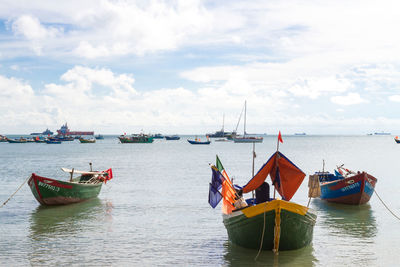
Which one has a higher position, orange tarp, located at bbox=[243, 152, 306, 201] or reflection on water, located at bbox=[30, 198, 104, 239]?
Result: orange tarp, located at bbox=[243, 152, 306, 201]

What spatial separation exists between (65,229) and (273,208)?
11.4m

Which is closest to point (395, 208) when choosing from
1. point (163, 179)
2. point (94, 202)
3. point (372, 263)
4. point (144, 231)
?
point (372, 263)

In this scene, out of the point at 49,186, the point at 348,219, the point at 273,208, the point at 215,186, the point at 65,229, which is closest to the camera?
the point at 273,208

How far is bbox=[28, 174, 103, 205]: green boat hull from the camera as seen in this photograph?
24.8 m

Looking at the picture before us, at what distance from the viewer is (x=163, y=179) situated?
42.6 metres

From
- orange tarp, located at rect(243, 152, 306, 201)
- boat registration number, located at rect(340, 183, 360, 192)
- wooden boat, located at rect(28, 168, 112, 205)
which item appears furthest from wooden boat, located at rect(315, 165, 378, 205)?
wooden boat, located at rect(28, 168, 112, 205)

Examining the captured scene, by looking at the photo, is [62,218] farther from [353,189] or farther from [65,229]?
[353,189]

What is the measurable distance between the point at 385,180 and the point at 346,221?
21.8 m

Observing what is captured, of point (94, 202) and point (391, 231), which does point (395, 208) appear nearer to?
point (391, 231)

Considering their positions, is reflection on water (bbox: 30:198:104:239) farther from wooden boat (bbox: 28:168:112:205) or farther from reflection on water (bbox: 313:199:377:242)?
reflection on water (bbox: 313:199:377:242)

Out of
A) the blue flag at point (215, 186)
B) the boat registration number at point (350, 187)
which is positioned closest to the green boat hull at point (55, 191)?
the blue flag at point (215, 186)

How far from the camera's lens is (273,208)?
46.8ft

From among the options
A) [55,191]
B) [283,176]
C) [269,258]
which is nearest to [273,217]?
[269,258]

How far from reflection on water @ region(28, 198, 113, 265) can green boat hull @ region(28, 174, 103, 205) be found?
16.9 inches
